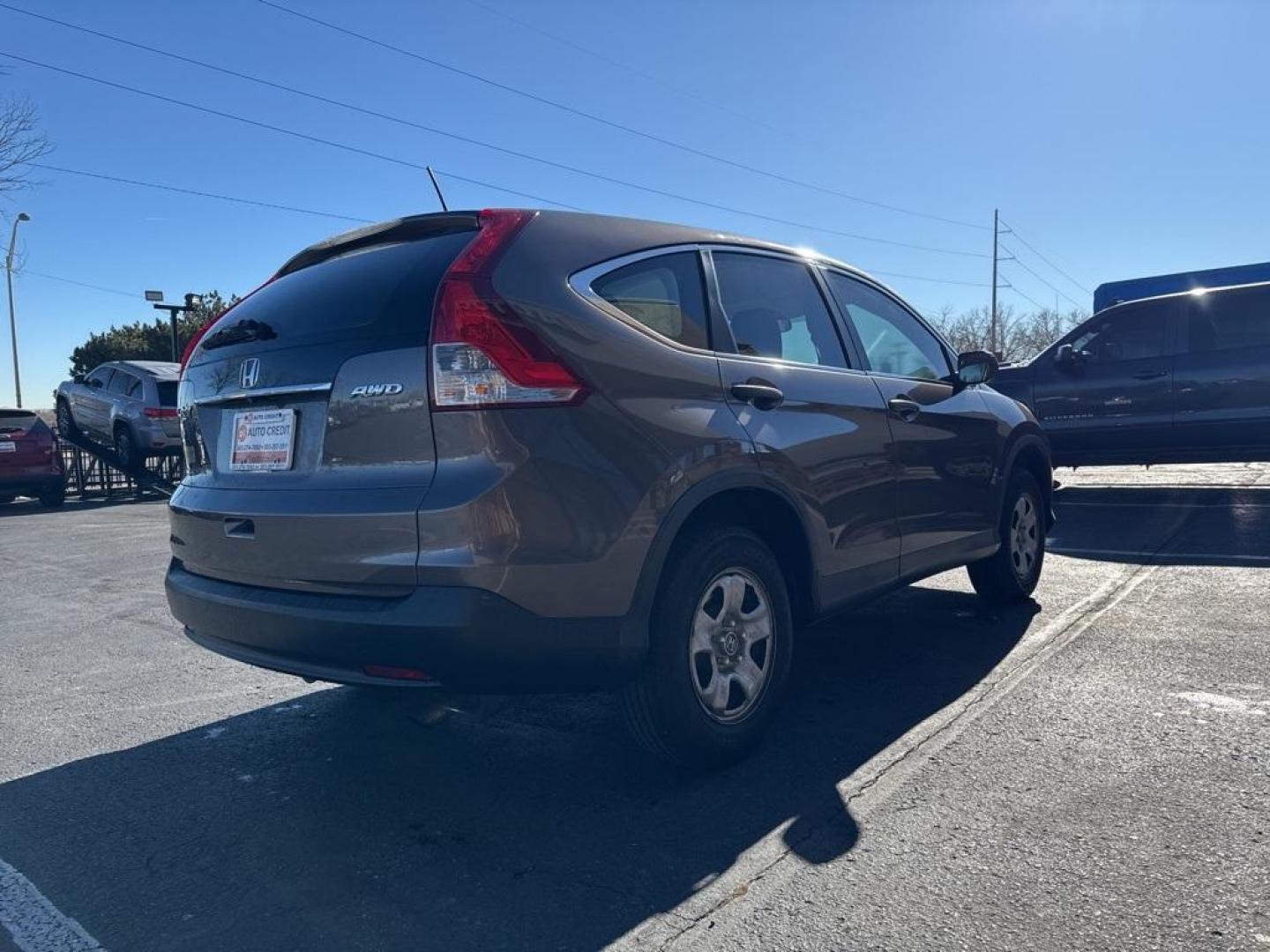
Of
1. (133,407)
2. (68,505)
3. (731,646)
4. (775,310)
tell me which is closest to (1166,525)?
(775,310)

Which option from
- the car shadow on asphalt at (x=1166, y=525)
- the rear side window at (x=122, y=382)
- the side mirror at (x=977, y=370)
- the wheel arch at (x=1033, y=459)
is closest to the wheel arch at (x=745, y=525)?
the side mirror at (x=977, y=370)

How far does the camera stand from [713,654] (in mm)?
3215

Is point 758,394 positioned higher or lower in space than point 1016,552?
higher

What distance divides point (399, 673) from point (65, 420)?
62.5 feet

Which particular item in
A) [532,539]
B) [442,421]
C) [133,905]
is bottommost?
[133,905]

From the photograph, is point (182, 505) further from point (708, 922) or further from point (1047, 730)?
point (1047, 730)

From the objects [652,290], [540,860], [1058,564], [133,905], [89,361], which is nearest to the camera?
[133,905]

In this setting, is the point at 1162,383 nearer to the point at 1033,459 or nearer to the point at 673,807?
the point at 1033,459

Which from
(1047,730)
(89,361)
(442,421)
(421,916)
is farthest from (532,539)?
(89,361)

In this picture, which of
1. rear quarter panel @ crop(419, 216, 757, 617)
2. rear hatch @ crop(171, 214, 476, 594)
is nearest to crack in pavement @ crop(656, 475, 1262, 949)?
rear quarter panel @ crop(419, 216, 757, 617)

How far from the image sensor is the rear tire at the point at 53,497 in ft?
50.0

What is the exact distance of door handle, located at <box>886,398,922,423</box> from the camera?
4266 mm

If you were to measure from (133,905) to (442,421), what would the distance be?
59.7 inches

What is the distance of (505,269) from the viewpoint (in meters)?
2.80
